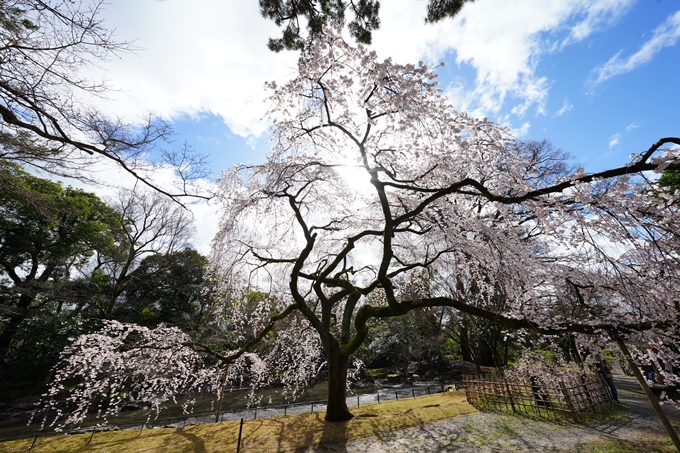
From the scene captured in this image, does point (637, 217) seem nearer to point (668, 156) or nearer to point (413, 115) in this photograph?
point (668, 156)

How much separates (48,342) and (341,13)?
65.7 ft

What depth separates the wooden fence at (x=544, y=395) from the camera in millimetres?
7566

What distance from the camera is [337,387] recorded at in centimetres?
793

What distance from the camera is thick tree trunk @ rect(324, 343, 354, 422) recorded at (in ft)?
25.7

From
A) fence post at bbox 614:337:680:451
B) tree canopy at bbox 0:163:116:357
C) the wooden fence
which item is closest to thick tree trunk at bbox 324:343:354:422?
the wooden fence

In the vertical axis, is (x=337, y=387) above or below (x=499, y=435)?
above

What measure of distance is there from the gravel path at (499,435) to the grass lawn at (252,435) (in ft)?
1.60

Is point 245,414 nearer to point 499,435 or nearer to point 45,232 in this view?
point 499,435

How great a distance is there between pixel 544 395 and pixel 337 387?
5775mm

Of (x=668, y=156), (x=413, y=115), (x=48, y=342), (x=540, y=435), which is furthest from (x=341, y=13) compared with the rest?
(x=48, y=342)

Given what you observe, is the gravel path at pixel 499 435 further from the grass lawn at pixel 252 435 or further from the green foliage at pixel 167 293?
the green foliage at pixel 167 293

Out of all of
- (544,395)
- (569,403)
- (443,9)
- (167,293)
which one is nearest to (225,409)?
(167,293)

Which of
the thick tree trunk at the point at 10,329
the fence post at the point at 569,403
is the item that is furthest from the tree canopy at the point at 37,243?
the fence post at the point at 569,403

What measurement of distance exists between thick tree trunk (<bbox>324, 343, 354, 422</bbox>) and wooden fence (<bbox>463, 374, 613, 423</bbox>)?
4697mm
